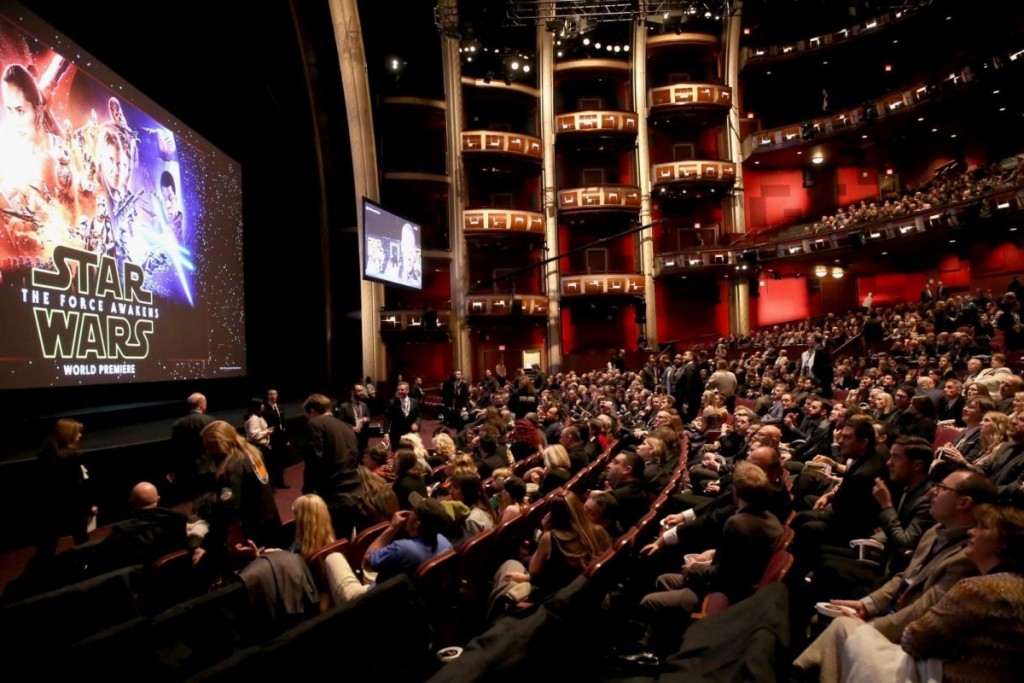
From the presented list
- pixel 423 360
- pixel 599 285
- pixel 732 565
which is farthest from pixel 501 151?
pixel 732 565

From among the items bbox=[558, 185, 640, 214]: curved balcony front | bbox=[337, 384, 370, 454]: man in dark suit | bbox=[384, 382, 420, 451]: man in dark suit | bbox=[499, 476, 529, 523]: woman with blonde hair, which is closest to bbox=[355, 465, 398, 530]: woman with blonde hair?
bbox=[499, 476, 529, 523]: woman with blonde hair

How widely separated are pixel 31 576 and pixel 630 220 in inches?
892

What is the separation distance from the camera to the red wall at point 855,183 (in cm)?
2447

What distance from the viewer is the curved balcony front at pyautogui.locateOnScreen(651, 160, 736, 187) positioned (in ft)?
76.0

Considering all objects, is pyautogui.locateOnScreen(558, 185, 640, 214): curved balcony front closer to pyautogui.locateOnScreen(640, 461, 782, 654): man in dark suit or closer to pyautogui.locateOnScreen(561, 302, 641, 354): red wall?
pyautogui.locateOnScreen(561, 302, 641, 354): red wall

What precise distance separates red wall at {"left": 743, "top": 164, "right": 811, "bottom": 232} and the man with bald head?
81.6 feet

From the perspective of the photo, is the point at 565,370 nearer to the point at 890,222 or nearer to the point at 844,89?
the point at 890,222

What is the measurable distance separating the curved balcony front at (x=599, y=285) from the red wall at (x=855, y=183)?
29.4 ft

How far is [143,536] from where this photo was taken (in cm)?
346

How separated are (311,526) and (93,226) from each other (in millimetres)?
5518

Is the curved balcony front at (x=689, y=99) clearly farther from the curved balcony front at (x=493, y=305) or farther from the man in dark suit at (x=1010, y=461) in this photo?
the man in dark suit at (x=1010, y=461)

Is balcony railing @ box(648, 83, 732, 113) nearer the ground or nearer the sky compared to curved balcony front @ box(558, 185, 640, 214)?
nearer the sky

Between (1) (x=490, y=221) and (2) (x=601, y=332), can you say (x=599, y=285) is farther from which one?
(1) (x=490, y=221)

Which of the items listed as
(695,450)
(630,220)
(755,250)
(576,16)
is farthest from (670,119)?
(695,450)
